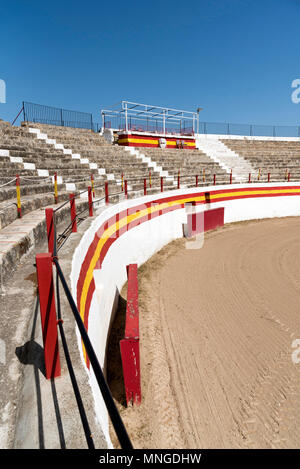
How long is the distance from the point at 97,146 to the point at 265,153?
17578mm

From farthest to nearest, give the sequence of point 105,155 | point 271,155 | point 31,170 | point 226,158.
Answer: point 271,155
point 226,158
point 105,155
point 31,170

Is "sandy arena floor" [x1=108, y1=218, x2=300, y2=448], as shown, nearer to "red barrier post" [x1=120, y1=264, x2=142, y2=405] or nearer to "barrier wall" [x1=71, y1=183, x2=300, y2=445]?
"red barrier post" [x1=120, y1=264, x2=142, y2=405]

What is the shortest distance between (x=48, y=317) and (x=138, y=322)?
235 cm

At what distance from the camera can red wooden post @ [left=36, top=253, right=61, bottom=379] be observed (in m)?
2.15

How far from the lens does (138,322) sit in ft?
14.5

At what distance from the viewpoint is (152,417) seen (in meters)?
3.89

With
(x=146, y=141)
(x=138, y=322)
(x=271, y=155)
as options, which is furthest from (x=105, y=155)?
(x=271, y=155)

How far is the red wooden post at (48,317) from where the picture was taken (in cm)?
215

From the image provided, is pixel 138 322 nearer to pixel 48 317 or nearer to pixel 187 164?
pixel 48 317

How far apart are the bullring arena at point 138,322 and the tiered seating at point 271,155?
444 inches

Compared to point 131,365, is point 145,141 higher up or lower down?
higher up

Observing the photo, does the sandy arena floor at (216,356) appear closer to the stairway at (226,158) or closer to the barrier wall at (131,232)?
the barrier wall at (131,232)

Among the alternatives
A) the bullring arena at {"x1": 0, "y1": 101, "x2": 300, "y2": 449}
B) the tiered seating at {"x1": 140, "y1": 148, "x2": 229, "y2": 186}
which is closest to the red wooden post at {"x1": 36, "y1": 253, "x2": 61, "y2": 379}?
the bullring arena at {"x1": 0, "y1": 101, "x2": 300, "y2": 449}

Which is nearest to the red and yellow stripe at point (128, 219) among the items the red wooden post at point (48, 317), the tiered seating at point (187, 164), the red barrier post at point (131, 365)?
the red barrier post at point (131, 365)
